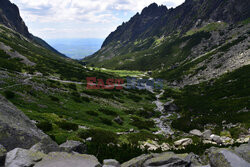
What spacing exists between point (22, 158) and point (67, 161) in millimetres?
2369

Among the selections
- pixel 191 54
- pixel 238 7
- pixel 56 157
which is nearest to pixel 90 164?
pixel 56 157

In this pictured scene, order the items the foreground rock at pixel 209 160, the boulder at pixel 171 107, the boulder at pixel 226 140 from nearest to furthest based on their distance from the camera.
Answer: the foreground rock at pixel 209 160, the boulder at pixel 226 140, the boulder at pixel 171 107

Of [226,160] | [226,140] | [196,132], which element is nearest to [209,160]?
[226,160]

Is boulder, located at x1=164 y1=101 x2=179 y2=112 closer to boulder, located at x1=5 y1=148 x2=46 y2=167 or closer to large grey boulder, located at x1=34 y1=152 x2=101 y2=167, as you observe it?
large grey boulder, located at x1=34 y1=152 x2=101 y2=167

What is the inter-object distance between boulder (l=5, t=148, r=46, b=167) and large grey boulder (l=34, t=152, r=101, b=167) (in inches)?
14.6

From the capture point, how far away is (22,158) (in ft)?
29.3

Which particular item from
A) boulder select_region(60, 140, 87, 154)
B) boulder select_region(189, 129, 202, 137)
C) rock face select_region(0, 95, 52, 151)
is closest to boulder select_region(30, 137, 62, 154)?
rock face select_region(0, 95, 52, 151)

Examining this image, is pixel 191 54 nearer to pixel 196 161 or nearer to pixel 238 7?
pixel 238 7

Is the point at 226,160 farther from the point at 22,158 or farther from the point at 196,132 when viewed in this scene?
the point at 196,132

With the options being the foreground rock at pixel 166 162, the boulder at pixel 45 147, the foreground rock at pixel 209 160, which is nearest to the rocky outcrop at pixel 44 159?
the boulder at pixel 45 147

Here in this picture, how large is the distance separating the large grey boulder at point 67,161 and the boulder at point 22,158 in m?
0.37

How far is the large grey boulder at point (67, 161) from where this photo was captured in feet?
→ 30.2

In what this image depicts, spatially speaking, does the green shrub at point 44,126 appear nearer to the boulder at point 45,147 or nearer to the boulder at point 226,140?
the boulder at point 45,147

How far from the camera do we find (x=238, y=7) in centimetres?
19275
